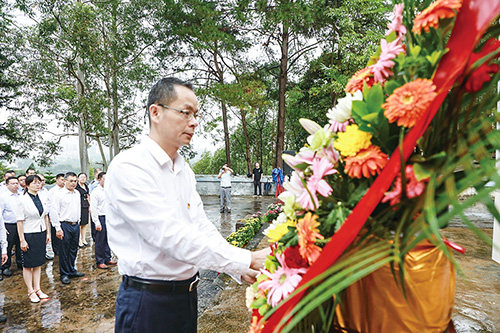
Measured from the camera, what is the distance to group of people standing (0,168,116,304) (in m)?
4.73

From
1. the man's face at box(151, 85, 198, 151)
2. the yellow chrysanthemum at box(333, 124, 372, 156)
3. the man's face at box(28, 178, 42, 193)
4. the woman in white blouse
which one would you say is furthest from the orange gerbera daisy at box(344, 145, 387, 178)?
the man's face at box(28, 178, 42, 193)

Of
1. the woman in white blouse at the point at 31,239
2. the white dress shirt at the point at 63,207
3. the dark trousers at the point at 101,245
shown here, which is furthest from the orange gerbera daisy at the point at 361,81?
the dark trousers at the point at 101,245

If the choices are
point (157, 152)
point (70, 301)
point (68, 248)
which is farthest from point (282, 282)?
point (68, 248)

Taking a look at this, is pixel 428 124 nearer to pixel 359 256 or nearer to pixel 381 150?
pixel 381 150

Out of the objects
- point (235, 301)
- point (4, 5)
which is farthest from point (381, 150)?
point (4, 5)

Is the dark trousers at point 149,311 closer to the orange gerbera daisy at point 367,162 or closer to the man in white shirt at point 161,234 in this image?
the man in white shirt at point 161,234

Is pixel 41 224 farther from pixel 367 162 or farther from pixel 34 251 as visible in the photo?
pixel 367 162

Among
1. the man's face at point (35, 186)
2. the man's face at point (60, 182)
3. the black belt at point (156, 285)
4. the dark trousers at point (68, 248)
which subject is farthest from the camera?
the man's face at point (60, 182)

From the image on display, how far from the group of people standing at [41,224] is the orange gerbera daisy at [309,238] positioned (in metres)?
5.12

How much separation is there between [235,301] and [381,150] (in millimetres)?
3393

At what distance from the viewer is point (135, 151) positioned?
5.44 feet

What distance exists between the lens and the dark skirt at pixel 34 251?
4.62 meters

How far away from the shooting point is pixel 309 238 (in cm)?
78

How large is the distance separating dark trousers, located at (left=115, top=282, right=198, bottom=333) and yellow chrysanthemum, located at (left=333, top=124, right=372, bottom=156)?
4.19 ft
